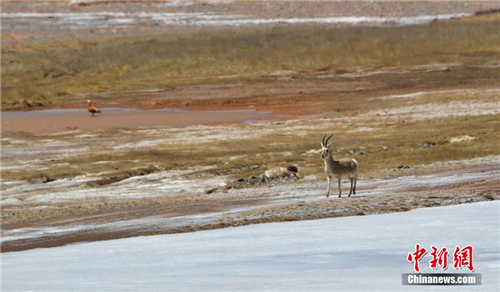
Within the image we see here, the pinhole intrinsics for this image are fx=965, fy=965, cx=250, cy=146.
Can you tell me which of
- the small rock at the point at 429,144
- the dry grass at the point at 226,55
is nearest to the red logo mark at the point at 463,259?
the small rock at the point at 429,144

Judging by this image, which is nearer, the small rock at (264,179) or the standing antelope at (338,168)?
the standing antelope at (338,168)

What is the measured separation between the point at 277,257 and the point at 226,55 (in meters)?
48.8

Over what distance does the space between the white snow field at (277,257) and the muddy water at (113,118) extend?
2511 centimetres

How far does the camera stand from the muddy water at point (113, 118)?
1522 inches

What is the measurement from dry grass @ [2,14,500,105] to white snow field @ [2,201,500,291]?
38.9 m

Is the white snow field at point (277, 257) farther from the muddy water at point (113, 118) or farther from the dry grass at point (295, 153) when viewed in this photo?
the muddy water at point (113, 118)

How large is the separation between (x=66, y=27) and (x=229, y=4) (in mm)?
13362

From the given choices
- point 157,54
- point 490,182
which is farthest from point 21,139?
point 157,54

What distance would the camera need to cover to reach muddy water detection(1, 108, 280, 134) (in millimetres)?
38656

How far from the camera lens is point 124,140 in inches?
1221

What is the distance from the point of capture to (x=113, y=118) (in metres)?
41.6

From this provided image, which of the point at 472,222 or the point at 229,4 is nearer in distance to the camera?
the point at 472,222

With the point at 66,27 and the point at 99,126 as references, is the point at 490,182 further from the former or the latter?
the point at 66,27

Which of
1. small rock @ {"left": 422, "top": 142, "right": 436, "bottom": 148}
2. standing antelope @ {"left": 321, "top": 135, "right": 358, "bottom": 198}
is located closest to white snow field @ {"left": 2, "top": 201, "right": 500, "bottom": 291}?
standing antelope @ {"left": 321, "top": 135, "right": 358, "bottom": 198}
